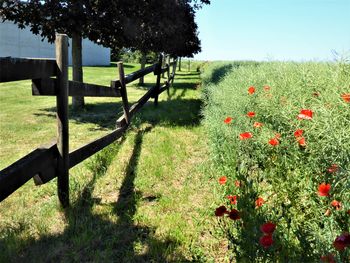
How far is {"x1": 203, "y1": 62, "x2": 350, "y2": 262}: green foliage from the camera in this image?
2506 mm

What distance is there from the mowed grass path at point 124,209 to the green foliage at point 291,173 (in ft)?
1.24

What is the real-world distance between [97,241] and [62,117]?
1.26m

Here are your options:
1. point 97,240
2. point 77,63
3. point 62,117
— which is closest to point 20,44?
point 77,63

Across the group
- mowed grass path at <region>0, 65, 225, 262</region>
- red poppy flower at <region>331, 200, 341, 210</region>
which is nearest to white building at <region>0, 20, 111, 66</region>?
mowed grass path at <region>0, 65, 225, 262</region>

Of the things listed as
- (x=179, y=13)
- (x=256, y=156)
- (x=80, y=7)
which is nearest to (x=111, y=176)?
(x=256, y=156)

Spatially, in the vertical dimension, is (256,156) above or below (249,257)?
above

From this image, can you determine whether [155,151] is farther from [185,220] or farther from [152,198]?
[185,220]

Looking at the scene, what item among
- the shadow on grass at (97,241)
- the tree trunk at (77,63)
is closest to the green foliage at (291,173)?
the shadow on grass at (97,241)

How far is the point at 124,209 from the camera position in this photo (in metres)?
3.78

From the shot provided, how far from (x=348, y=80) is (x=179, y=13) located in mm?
8633

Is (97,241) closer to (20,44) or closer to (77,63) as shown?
(77,63)

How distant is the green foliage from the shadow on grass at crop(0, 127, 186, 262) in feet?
2.20

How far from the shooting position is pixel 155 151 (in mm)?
5859

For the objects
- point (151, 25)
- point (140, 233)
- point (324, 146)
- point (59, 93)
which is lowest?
point (140, 233)
